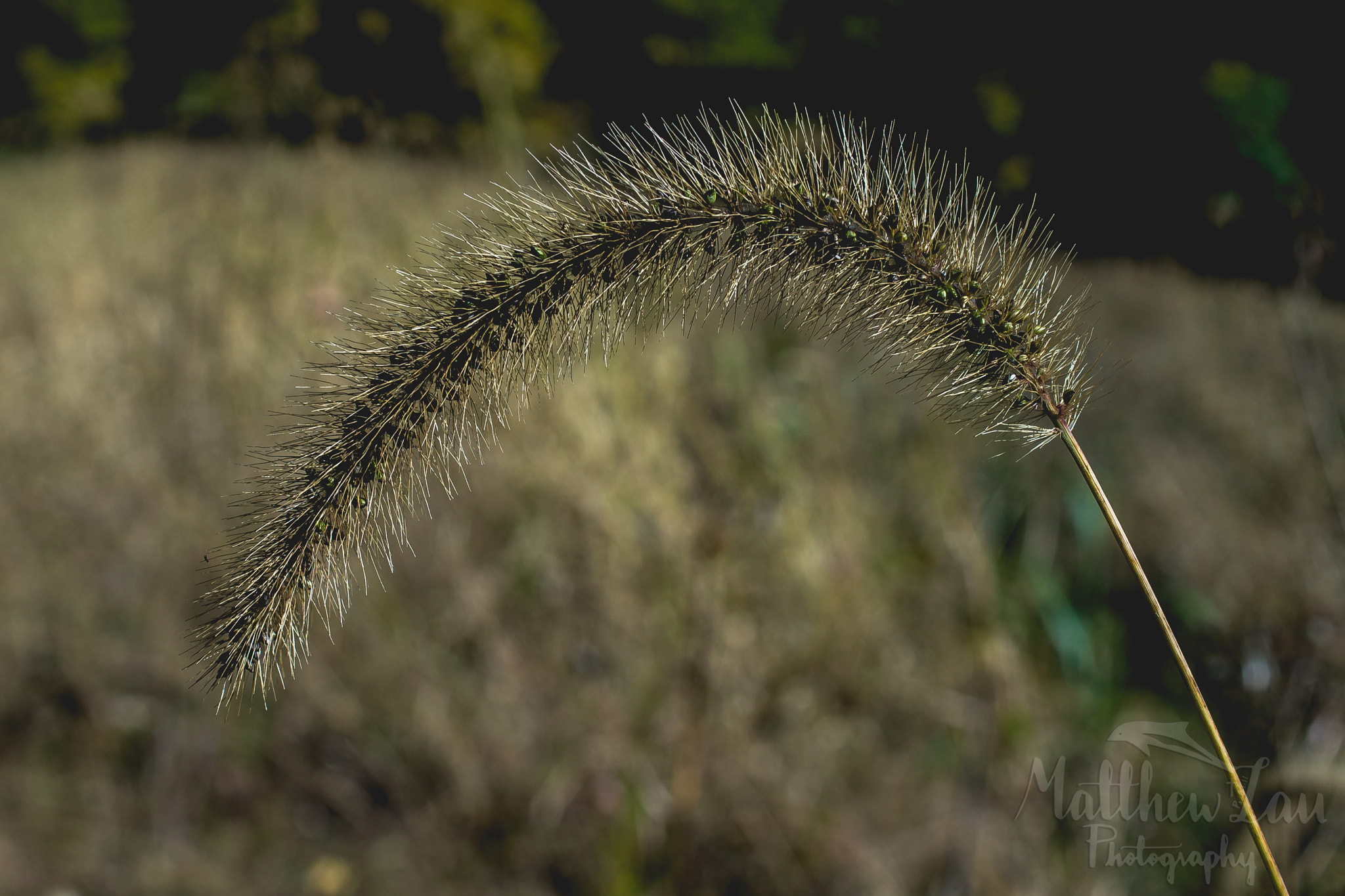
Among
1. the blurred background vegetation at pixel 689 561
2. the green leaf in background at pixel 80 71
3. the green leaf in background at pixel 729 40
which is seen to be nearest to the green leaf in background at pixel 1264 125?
the blurred background vegetation at pixel 689 561

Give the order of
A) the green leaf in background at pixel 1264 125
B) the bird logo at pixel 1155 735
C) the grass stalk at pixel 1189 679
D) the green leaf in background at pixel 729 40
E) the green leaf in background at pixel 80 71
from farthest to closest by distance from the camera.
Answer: the green leaf in background at pixel 80 71 < the green leaf in background at pixel 729 40 < the bird logo at pixel 1155 735 < the green leaf in background at pixel 1264 125 < the grass stalk at pixel 1189 679

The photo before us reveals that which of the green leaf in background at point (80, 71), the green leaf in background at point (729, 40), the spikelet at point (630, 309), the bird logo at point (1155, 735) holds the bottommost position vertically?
the bird logo at point (1155, 735)

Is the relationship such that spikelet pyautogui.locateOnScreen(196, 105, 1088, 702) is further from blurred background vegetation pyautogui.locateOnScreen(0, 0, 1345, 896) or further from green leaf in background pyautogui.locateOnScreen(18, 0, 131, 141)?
green leaf in background pyautogui.locateOnScreen(18, 0, 131, 141)

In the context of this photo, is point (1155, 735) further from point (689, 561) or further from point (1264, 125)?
point (1264, 125)

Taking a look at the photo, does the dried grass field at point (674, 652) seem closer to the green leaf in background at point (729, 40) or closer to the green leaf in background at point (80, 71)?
the green leaf in background at point (729, 40)

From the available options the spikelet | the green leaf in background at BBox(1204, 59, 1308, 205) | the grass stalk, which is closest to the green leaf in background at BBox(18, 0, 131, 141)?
the green leaf in background at BBox(1204, 59, 1308, 205)

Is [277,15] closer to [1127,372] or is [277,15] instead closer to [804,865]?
[804,865]
